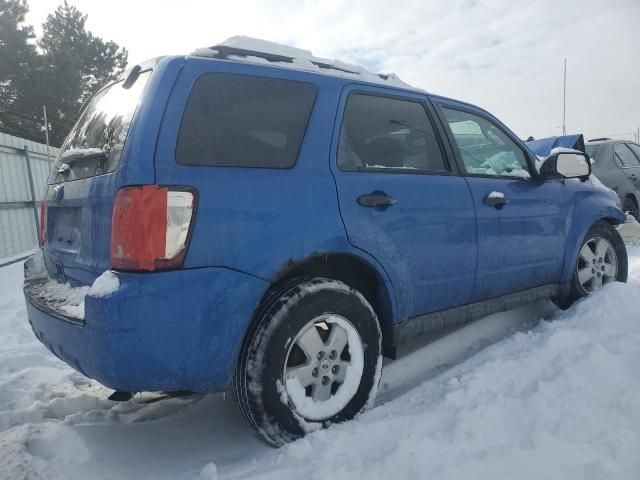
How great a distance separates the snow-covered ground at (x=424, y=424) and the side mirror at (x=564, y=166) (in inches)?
37.8

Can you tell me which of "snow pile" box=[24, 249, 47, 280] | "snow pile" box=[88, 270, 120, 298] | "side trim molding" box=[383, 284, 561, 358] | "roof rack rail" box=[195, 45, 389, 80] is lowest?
"side trim molding" box=[383, 284, 561, 358]

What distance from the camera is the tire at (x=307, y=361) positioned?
82.2 inches

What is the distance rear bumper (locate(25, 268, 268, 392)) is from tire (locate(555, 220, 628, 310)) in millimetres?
2870

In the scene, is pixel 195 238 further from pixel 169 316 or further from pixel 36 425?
pixel 36 425

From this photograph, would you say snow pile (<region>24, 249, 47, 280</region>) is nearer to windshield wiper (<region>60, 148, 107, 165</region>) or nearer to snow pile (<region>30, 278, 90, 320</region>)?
snow pile (<region>30, 278, 90, 320</region>)

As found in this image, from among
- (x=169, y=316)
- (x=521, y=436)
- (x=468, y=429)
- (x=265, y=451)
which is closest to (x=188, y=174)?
(x=169, y=316)

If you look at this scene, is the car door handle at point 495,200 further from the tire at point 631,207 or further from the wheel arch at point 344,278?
the tire at point 631,207

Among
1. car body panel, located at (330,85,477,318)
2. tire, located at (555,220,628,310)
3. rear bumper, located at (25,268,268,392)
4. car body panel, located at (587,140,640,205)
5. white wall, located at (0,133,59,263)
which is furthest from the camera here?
white wall, located at (0,133,59,263)

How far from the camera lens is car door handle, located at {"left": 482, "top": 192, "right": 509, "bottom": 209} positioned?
3055mm

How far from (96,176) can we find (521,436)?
7.05 feet

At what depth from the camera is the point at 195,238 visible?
193 centimetres

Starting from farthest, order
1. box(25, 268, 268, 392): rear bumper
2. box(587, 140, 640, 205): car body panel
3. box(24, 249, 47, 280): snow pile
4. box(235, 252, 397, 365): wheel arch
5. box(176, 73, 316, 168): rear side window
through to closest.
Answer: box(587, 140, 640, 205): car body panel, box(24, 249, 47, 280): snow pile, box(235, 252, 397, 365): wheel arch, box(176, 73, 316, 168): rear side window, box(25, 268, 268, 392): rear bumper

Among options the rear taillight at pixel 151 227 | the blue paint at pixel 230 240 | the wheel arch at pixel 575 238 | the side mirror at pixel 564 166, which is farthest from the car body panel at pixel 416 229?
the wheel arch at pixel 575 238

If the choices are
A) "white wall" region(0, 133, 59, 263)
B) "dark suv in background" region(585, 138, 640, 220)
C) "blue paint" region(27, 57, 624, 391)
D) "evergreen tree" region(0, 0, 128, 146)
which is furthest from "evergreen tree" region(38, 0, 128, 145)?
"blue paint" region(27, 57, 624, 391)
